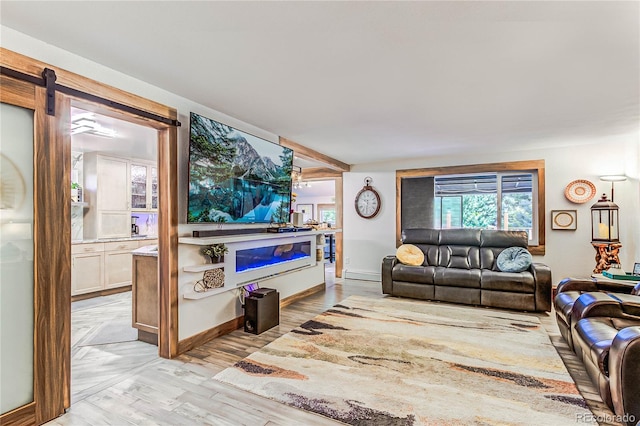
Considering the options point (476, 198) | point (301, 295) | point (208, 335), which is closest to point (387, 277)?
point (301, 295)

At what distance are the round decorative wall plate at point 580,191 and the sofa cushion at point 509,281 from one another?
1.59m

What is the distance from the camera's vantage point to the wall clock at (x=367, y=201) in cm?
646

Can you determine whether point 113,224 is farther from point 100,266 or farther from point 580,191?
point 580,191

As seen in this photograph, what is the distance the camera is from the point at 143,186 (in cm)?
594

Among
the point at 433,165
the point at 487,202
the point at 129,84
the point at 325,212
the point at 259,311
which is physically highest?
the point at 129,84

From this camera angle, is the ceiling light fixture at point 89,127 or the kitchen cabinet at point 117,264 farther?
the kitchen cabinet at point 117,264

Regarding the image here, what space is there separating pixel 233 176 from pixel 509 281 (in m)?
3.84

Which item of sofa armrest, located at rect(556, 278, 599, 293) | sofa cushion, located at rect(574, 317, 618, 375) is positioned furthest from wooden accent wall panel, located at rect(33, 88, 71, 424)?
sofa armrest, located at rect(556, 278, 599, 293)

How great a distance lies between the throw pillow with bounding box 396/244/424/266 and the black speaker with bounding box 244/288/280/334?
7.84ft

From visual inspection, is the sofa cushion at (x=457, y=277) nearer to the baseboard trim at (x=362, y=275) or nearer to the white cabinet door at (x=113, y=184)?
the baseboard trim at (x=362, y=275)

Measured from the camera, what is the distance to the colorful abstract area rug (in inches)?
79.7

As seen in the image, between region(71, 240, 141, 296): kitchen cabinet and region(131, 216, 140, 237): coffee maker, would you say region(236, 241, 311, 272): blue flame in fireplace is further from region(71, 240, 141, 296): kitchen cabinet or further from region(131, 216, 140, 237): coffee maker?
region(131, 216, 140, 237): coffee maker

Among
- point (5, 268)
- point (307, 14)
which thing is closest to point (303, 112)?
point (307, 14)

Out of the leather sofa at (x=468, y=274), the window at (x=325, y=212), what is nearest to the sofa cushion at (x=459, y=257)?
the leather sofa at (x=468, y=274)
